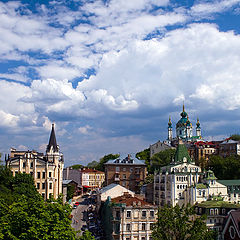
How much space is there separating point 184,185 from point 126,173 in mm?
23341

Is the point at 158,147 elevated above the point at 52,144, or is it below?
→ above

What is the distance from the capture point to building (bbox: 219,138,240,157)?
5143 inches

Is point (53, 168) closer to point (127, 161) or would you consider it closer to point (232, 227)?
point (127, 161)

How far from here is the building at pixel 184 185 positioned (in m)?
73.9

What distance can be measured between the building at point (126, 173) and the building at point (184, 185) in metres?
11.6

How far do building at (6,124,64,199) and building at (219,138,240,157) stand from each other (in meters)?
78.3

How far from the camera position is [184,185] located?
78.7m

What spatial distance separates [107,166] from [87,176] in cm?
5970

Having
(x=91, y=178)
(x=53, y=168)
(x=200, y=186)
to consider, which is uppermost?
(x=53, y=168)

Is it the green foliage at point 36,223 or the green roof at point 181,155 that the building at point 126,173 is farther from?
the green foliage at point 36,223

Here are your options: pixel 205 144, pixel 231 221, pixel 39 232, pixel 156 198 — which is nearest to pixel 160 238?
pixel 231 221

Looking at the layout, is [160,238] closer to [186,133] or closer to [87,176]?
[87,176]

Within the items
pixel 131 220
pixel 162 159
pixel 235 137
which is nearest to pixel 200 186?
pixel 131 220

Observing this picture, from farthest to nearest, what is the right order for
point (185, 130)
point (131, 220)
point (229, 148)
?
1. point (185, 130)
2. point (229, 148)
3. point (131, 220)
